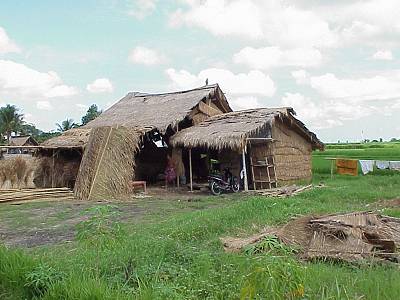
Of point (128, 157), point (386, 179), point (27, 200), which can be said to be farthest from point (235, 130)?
point (27, 200)

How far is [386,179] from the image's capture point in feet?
58.5

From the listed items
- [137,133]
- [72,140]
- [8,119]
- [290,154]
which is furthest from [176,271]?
[8,119]

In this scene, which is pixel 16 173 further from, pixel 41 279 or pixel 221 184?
pixel 41 279

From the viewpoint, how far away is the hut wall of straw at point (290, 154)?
1802cm

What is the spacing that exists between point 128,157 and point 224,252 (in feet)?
35.3

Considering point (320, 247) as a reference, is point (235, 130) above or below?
above

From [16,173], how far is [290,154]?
1075 centimetres

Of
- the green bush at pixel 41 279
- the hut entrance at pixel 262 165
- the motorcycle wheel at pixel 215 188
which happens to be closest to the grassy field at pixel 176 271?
the green bush at pixel 41 279

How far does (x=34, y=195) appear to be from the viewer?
1570 cm

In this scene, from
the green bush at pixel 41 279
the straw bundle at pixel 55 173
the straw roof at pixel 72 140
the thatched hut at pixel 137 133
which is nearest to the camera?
the green bush at pixel 41 279

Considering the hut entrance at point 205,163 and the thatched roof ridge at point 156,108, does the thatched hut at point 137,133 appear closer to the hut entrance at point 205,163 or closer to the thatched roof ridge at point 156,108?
the thatched roof ridge at point 156,108

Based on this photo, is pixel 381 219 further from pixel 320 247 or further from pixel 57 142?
pixel 57 142

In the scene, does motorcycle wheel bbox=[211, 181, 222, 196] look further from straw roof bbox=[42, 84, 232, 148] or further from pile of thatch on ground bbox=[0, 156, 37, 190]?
pile of thatch on ground bbox=[0, 156, 37, 190]

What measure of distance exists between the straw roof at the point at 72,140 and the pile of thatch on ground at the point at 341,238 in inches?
509
